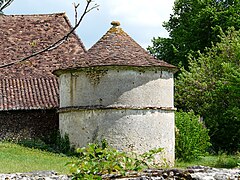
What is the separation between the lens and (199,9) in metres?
40.7

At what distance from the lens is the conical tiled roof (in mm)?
21297

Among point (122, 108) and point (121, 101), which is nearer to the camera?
point (122, 108)

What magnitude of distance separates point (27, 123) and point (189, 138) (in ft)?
23.1

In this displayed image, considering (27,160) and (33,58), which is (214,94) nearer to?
(33,58)

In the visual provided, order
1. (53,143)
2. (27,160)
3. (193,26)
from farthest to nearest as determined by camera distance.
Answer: (193,26) < (53,143) < (27,160)

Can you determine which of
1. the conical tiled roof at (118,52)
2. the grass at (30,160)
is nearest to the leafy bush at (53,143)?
the grass at (30,160)

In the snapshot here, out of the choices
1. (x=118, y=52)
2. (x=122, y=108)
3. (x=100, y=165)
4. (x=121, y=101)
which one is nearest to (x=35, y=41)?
(x=118, y=52)

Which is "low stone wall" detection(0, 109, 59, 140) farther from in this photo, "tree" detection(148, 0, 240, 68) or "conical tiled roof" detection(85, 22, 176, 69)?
"tree" detection(148, 0, 240, 68)

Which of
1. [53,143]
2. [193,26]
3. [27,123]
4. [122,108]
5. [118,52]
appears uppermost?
[193,26]

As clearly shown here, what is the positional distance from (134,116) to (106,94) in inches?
51.4

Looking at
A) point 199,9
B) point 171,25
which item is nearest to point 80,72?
point 199,9

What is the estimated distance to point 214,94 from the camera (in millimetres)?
33219

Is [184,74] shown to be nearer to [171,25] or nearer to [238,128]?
[238,128]

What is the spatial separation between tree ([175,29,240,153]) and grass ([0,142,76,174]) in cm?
1319
